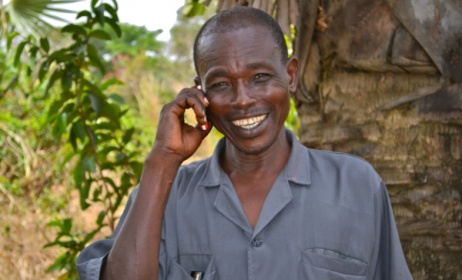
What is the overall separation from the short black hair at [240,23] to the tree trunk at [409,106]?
379 millimetres

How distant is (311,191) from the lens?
6.61ft

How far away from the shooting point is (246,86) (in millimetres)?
1979

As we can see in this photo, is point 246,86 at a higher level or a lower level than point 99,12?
lower

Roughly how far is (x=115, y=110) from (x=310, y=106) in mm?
1046

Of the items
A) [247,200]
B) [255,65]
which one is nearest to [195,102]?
[255,65]

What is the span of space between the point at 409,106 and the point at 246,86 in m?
0.67

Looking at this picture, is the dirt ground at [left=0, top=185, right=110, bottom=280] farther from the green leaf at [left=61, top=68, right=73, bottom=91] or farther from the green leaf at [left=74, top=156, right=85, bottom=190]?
the green leaf at [left=61, top=68, right=73, bottom=91]

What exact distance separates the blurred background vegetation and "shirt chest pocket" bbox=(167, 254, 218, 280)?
1.25 metres

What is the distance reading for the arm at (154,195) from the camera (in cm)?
190

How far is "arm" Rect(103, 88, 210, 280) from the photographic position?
1899 mm

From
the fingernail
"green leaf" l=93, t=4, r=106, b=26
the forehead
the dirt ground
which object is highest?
"green leaf" l=93, t=4, r=106, b=26

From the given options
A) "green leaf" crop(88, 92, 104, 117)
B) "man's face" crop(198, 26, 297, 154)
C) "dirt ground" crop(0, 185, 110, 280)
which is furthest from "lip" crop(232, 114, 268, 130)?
"dirt ground" crop(0, 185, 110, 280)

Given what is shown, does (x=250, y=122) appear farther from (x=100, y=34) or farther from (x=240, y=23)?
(x=100, y=34)

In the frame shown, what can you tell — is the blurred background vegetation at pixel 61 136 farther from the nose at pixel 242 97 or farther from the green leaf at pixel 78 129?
the nose at pixel 242 97
